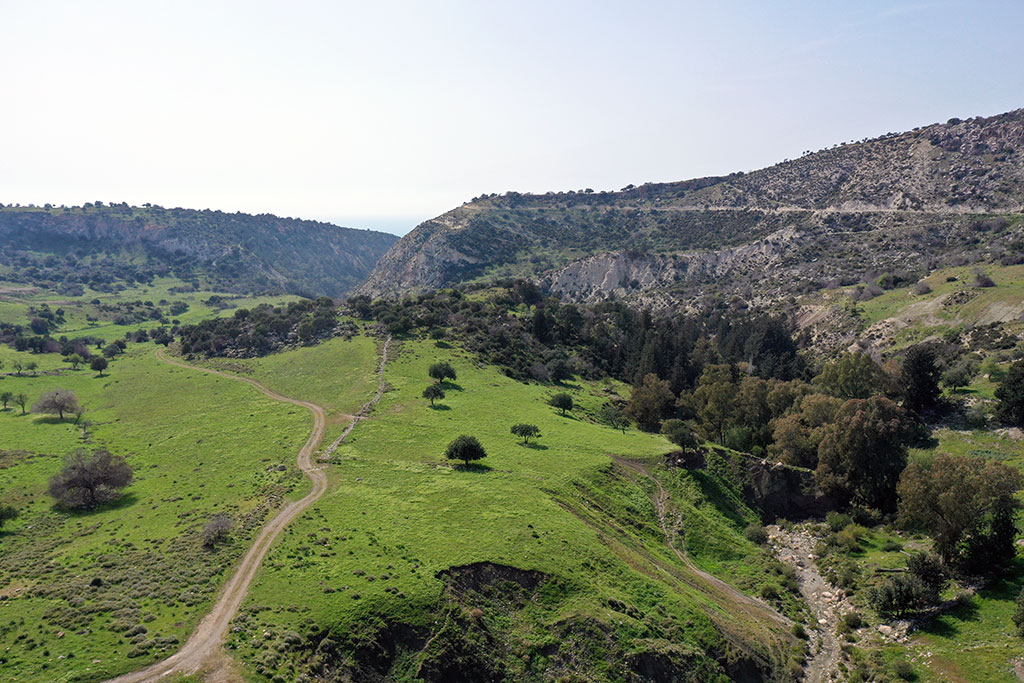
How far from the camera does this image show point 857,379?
83625 millimetres

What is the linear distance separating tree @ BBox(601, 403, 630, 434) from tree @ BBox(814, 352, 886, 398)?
105 feet

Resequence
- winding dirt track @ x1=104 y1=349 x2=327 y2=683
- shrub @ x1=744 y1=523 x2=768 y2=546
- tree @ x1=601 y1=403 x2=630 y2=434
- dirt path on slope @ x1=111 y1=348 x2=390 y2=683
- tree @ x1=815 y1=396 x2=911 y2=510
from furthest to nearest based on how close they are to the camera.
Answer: tree @ x1=601 y1=403 x2=630 y2=434 < tree @ x1=815 y1=396 x2=911 y2=510 < shrub @ x1=744 y1=523 x2=768 y2=546 < winding dirt track @ x1=104 y1=349 x2=327 y2=683 < dirt path on slope @ x1=111 y1=348 x2=390 y2=683

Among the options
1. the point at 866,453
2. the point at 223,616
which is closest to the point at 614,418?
the point at 866,453

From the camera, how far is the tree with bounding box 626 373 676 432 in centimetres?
9506

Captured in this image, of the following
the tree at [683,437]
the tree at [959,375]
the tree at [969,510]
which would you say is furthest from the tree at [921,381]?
the tree at [969,510]

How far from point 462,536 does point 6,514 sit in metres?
42.8

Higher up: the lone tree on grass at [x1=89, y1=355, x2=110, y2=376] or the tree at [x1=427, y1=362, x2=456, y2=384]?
the tree at [x1=427, y1=362, x2=456, y2=384]

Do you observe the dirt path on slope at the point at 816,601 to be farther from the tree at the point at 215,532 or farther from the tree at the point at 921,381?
the tree at the point at 215,532

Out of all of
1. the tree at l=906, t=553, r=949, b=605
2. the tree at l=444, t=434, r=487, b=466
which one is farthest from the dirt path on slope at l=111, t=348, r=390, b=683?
the tree at l=906, t=553, r=949, b=605

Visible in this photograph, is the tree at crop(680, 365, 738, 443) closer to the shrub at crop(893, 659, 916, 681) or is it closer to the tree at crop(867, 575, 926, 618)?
the tree at crop(867, 575, 926, 618)

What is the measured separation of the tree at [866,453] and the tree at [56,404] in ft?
371

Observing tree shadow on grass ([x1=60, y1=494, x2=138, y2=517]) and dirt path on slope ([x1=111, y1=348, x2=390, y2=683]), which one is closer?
dirt path on slope ([x1=111, y1=348, x2=390, y2=683])

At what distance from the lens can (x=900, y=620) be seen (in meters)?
44.2

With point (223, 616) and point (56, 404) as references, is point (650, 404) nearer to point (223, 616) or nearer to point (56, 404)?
point (223, 616)
